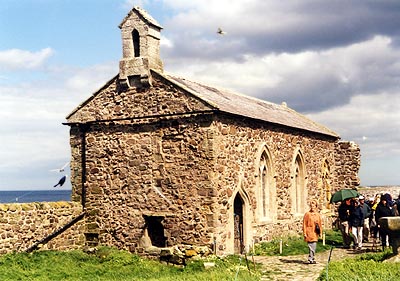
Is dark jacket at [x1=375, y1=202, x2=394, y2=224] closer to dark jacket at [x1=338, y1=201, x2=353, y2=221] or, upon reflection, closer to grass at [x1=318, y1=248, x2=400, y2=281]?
dark jacket at [x1=338, y1=201, x2=353, y2=221]

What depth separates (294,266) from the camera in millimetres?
17078

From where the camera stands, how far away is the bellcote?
19.4m

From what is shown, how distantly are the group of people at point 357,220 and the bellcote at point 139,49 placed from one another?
7354 millimetres

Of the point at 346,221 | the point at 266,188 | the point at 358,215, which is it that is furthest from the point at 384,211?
the point at 266,188

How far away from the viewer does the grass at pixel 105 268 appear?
14.5 metres

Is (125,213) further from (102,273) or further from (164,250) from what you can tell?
(102,273)

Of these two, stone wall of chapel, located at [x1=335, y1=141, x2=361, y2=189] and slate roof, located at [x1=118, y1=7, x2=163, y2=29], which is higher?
slate roof, located at [x1=118, y1=7, x2=163, y2=29]

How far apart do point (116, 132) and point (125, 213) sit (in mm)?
2940

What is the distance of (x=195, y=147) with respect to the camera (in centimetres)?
1839

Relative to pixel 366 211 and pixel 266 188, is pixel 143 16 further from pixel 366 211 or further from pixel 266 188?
pixel 366 211

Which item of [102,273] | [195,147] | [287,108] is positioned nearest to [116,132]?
[195,147]

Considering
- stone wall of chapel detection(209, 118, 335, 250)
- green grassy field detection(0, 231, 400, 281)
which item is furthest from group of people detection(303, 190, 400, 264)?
stone wall of chapel detection(209, 118, 335, 250)

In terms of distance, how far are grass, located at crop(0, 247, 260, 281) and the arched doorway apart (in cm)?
228

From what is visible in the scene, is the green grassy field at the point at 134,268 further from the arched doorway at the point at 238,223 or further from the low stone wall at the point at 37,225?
the arched doorway at the point at 238,223
